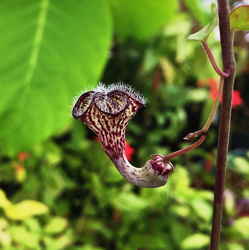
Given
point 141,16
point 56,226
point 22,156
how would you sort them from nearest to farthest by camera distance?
point 56,226, point 22,156, point 141,16

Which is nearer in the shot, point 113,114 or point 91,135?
point 113,114

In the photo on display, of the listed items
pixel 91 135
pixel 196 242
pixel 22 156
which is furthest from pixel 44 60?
pixel 196 242

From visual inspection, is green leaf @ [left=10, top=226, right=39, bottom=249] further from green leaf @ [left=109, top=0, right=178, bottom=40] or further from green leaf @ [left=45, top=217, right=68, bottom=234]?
green leaf @ [left=109, top=0, right=178, bottom=40]

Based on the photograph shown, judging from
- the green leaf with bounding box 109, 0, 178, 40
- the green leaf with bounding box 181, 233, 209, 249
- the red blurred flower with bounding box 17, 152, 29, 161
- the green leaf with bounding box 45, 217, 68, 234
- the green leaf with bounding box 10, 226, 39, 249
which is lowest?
the green leaf with bounding box 10, 226, 39, 249

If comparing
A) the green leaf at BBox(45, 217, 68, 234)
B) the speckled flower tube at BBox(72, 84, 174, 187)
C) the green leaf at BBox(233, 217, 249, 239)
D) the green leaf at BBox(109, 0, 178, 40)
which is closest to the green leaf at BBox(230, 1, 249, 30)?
the speckled flower tube at BBox(72, 84, 174, 187)

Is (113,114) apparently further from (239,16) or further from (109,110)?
(239,16)

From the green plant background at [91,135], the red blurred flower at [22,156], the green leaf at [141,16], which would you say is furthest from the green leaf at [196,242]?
the green leaf at [141,16]

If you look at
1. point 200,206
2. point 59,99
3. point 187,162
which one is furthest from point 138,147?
point 200,206
